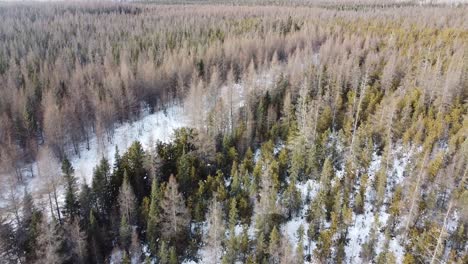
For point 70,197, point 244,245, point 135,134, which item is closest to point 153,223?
point 244,245

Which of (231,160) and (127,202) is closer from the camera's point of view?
(127,202)

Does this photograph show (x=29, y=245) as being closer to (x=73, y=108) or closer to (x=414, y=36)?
(x=73, y=108)

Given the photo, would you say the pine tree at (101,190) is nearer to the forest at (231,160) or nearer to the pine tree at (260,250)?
the forest at (231,160)

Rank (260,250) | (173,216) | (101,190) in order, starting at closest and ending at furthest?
(260,250)
(173,216)
(101,190)

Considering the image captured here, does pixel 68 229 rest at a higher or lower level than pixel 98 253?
higher

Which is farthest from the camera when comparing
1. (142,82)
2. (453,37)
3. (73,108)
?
(453,37)

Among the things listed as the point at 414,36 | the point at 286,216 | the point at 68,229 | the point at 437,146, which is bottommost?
the point at 286,216

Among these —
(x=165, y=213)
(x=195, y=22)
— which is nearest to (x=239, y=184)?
(x=165, y=213)

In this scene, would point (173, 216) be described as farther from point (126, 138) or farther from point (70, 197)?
point (126, 138)
